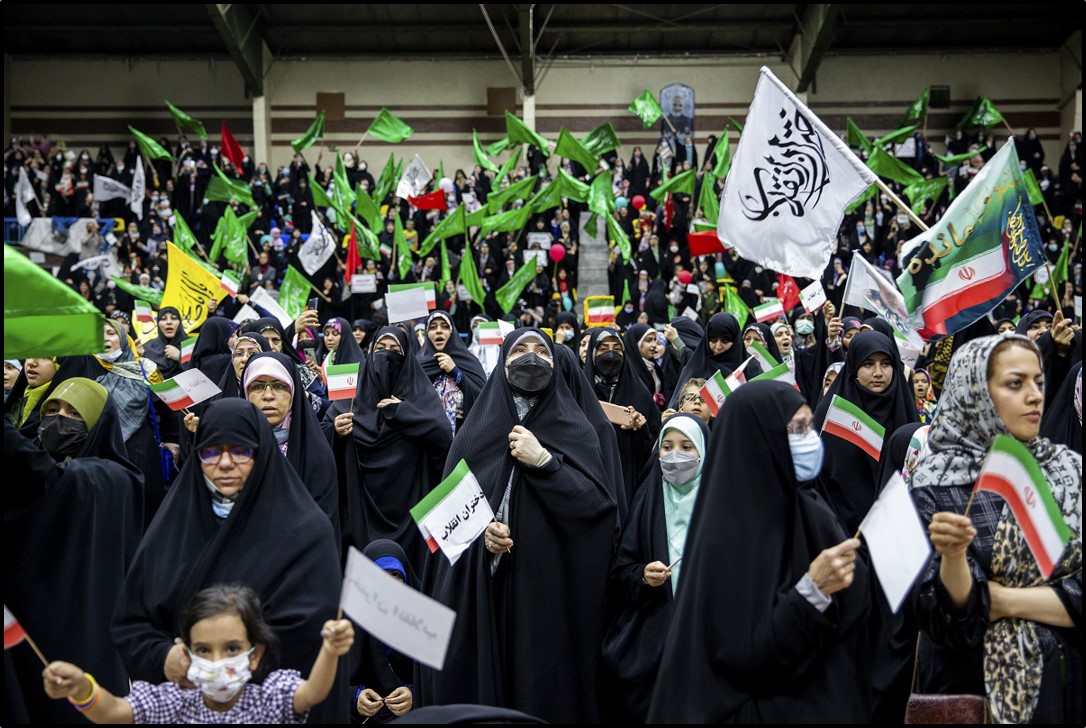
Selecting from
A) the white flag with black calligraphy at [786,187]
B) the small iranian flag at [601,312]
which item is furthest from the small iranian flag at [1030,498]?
the small iranian flag at [601,312]

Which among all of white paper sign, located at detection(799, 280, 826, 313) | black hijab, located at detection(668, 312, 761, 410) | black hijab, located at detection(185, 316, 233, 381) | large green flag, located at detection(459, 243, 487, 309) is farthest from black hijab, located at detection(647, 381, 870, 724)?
large green flag, located at detection(459, 243, 487, 309)

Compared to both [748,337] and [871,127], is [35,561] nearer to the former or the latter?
[748,337]

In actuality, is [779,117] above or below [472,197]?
below

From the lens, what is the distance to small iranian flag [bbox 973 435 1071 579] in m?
2.09

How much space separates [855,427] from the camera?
→ 12.9 ft

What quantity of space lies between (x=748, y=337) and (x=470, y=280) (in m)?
4.68

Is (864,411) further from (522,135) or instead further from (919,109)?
(919,109)

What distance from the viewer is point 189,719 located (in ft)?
7.80

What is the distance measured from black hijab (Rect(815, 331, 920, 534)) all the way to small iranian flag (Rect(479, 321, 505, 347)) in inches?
123

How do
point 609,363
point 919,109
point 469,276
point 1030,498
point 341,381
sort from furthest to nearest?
1. point 919,109
2. point 469,276
3. point 609,363
4. point 341,381
5. point 1030,498

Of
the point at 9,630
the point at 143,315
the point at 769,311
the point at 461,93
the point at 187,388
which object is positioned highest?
the point at 461,93

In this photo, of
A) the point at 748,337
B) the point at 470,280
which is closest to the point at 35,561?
the point at 748,337

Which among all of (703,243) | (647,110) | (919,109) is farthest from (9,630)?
(919,109)

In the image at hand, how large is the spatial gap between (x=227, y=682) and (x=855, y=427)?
2.56m
